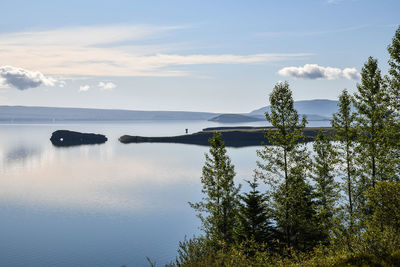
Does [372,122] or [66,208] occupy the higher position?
[372,122]

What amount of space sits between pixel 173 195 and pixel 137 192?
440 inches

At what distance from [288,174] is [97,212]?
48.1 metres

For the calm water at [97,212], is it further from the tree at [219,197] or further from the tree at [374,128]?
the tree at [374,128]

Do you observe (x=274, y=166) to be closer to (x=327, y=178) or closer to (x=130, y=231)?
(x=327, y=178)

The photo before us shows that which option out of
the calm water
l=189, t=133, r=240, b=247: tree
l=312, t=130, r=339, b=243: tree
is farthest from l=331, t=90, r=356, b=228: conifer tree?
the calm water

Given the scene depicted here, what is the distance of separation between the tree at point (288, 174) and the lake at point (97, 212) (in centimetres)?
1964

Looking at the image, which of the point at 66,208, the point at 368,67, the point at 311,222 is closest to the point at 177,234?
the point at 311,222

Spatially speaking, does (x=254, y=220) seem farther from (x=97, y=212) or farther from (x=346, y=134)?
(x=97, y=212)

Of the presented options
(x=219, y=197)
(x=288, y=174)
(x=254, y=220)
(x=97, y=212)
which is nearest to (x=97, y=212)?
(x=97, y=212)

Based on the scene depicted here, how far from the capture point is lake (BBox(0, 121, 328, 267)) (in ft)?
178

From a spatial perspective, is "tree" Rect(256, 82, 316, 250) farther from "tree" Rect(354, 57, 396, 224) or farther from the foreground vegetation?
"tree" Rect(354, 57, 396, 224)

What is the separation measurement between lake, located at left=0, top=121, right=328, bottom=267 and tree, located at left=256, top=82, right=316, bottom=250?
19642 mm

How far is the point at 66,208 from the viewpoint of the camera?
81438 mm

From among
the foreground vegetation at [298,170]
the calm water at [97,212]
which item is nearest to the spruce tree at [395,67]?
the foreground vegetation at [298,170]
